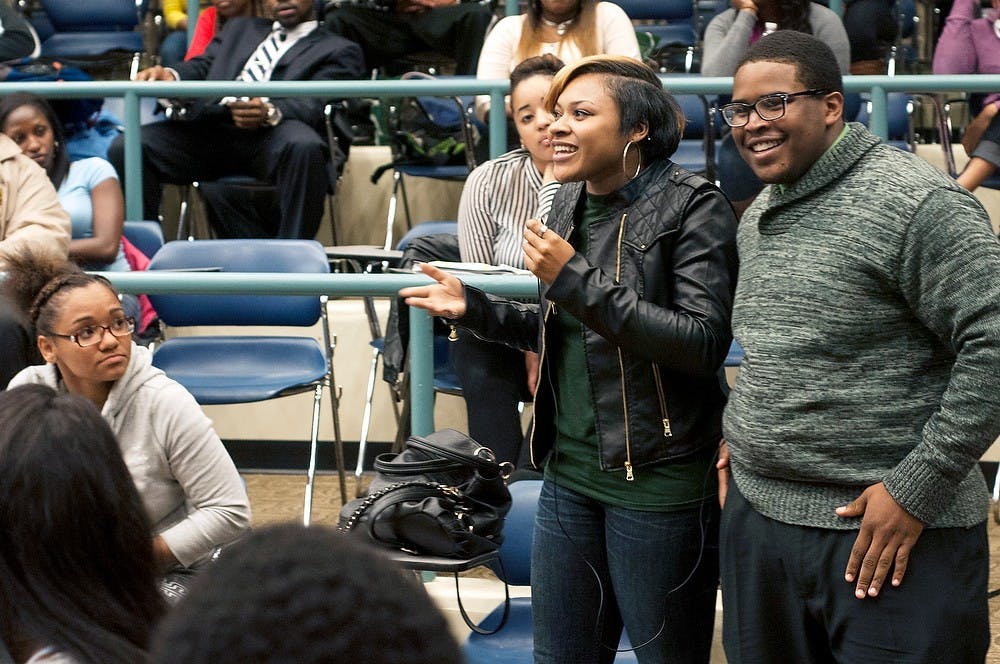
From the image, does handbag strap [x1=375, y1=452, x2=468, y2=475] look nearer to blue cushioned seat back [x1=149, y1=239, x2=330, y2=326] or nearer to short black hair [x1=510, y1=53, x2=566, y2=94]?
short black hair [x1=510, y1=53, x2=566, y2=94]

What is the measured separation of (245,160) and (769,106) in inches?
142

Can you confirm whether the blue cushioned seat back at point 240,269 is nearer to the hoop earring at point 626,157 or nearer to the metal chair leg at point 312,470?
the metal chair leg at point 312,470

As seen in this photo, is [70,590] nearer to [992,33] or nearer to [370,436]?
[370,436]

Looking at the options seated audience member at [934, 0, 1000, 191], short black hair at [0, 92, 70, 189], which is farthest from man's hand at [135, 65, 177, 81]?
seated audience member at [934, 0, 1000, 191]

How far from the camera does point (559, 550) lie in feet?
7.16

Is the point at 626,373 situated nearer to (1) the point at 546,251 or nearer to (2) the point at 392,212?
(1) the point at 546,251

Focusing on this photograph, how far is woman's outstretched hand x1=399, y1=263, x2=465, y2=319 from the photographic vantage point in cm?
222

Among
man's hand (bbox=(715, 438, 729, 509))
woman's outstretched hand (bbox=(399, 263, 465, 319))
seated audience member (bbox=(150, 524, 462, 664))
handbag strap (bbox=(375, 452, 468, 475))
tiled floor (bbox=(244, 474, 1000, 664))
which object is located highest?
seated audience member (bbox=(150, 524, 462, 664))

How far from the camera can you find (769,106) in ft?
6.42

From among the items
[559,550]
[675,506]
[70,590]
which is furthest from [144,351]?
[70,590]

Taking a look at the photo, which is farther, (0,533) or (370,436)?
(370,436)

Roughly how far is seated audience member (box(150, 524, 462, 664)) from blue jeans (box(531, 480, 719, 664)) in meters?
1.43

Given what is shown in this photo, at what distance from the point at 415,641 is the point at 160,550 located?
71.5 inches

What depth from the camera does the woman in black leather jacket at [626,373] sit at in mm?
2035
